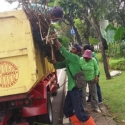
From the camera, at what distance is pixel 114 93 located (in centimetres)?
916

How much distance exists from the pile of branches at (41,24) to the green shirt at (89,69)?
131cm

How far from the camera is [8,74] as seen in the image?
4.43 meters

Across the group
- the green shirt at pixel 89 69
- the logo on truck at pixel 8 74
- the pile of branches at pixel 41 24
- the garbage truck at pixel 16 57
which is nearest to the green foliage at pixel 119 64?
the green shirt at pixel 89 69

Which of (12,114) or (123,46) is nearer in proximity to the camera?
(12,114)

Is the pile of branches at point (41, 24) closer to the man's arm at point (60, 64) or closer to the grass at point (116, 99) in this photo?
the man's arm at point (60, 64)

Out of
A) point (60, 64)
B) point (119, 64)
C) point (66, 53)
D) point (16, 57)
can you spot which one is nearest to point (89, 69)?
point (60, 64)

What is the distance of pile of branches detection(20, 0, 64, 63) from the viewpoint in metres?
4.72

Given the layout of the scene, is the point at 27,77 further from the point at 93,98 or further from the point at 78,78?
the point at 93,98

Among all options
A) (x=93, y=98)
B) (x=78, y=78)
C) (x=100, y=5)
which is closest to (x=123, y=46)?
(x=100, y=5)

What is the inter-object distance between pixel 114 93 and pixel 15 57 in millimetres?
5402

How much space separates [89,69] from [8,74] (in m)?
2.66

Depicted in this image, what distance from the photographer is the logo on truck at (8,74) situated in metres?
4.43

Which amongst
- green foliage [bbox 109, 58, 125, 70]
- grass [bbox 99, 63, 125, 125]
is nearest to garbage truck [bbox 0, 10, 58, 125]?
grass [bbox 99, 63, 125, 125]

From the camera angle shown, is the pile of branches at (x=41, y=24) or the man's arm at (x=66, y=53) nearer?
the pile of branches at (x=41, y=24)
